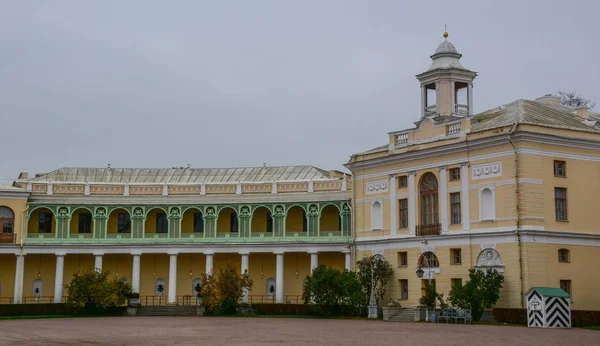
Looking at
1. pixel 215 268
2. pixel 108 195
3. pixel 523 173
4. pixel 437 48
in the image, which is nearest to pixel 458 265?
pixel 523 173

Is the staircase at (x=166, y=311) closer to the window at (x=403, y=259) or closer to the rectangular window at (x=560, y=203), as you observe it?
the window at (x=403, y=259)

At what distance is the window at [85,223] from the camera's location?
70.1m

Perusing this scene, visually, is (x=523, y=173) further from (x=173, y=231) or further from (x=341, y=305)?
(x=173, y=231)

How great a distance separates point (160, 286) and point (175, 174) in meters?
9.60

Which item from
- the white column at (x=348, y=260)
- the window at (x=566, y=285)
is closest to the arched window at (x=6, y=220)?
the white column at (x=348, y=260)

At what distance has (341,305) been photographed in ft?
182

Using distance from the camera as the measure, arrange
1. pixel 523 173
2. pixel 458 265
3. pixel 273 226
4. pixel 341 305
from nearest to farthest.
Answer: pixel 523 173 < pixel 458 265 < pixel 341 305 < pixel 273 226

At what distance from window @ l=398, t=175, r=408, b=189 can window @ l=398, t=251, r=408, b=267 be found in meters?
4.08

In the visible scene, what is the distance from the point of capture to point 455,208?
52469 millimetres

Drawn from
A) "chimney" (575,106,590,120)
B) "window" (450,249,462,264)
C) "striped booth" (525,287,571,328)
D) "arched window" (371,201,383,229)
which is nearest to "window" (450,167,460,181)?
"window" (450,249,462,264)

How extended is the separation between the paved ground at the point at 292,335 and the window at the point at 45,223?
25265 mm

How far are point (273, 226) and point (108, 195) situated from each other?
40.9 feet

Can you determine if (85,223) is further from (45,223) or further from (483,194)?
(483,194)

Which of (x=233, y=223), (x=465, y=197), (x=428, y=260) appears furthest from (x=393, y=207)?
(x=233, y=223)
